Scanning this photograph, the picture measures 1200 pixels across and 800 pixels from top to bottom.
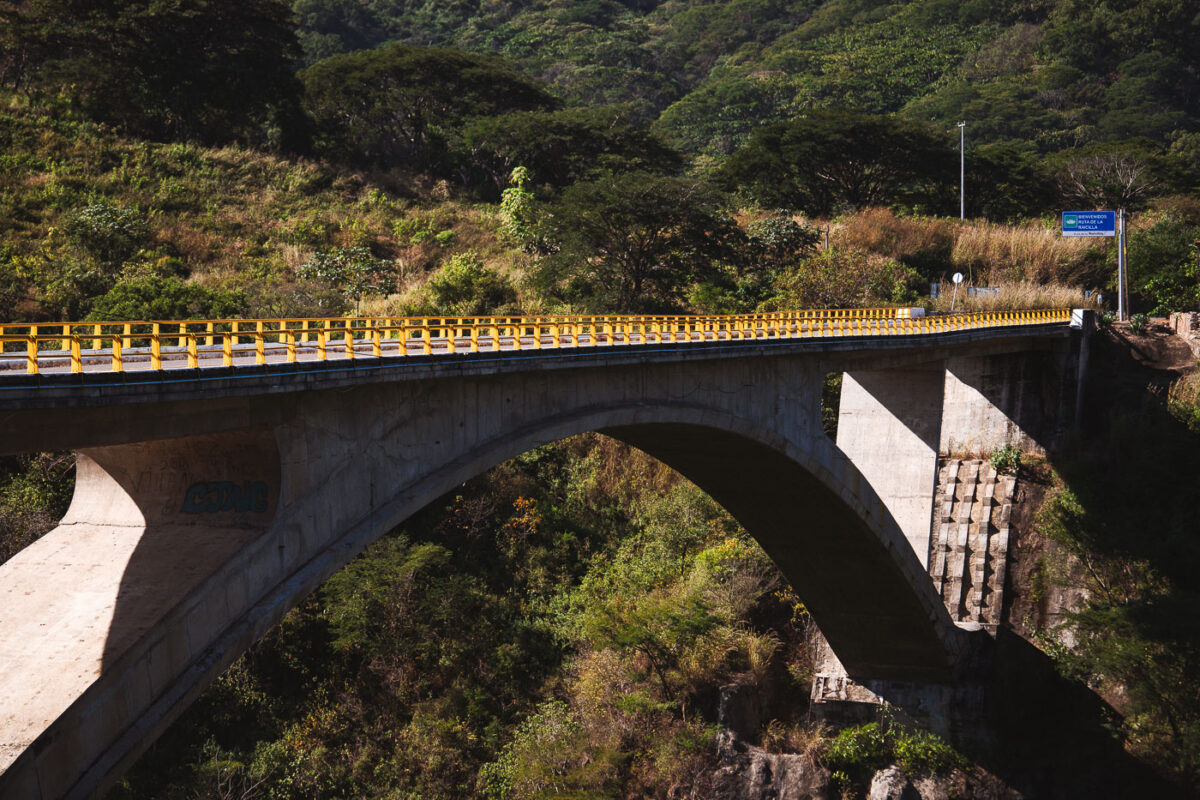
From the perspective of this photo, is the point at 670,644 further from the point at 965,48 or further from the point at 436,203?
the point at 965,48

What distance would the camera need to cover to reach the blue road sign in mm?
54281

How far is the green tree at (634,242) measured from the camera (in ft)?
165

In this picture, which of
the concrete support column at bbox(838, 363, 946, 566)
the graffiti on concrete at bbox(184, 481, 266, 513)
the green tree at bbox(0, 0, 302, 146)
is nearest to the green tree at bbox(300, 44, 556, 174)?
the green tree at bbox(0, 0, 302, 146)

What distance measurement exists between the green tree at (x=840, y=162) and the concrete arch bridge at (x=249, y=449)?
42.1 metres

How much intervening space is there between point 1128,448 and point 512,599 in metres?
25.4

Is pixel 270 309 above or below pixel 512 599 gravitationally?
above

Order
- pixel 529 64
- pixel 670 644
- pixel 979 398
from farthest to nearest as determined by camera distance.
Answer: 1. pixel 529 64
2. pixel 979 398
3. pixel 670 644

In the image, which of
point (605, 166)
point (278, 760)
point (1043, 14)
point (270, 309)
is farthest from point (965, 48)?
point (278, 760)

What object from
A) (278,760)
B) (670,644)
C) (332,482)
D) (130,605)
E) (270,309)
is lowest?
(278,760)

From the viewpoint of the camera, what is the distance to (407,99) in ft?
240

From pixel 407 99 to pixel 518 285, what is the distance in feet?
86.0

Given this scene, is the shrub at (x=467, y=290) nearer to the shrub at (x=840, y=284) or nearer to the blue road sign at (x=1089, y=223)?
the shrub at (x=840, y=284)

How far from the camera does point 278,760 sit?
112ft

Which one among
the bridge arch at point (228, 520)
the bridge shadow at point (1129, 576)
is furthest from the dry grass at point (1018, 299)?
the bridge arch at point (228, 520)
